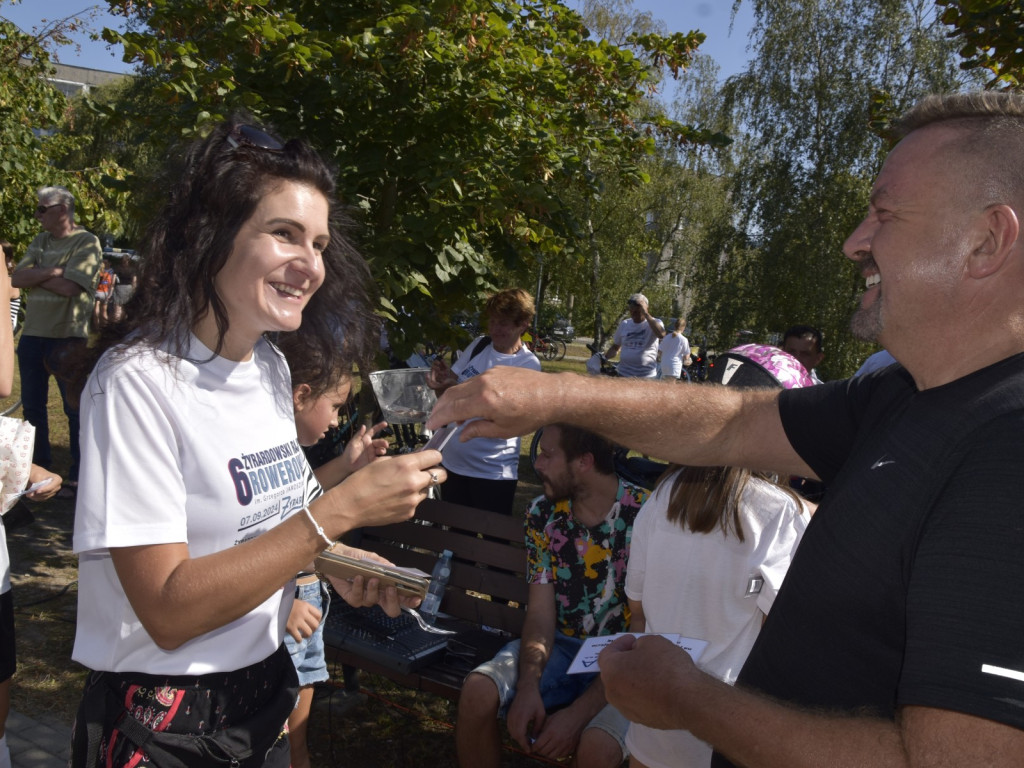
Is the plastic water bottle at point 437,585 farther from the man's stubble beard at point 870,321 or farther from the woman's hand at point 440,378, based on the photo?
the man's stubble beard at point 870,321

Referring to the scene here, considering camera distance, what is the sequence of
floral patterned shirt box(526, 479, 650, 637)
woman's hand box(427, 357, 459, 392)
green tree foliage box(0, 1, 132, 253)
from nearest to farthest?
floral patterned shirt box(526, 479, 650, 637), woman's hand box(427, 357, 459, 392), green tree foliage box(0, 1, 132, 253)

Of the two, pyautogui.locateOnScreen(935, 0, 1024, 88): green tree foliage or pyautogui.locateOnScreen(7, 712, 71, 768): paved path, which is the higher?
pyautogui.locateOnScreen(935, 0, 1024, 88): green tree foliage

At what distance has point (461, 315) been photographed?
18.1 ft

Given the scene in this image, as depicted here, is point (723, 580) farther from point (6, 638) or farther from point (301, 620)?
point (6, 638)

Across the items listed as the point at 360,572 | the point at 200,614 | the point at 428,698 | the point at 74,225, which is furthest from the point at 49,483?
the point at 74,225

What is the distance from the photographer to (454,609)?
3900 millimetres

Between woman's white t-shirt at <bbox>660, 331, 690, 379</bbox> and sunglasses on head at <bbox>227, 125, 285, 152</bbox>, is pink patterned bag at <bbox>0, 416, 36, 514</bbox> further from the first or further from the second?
woman's white t-shirt at <bbox>660, 331, 690, 379</bbox>

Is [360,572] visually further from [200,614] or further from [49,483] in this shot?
[49,483]

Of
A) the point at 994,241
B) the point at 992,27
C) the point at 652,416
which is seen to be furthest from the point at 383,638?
the point at 992,27

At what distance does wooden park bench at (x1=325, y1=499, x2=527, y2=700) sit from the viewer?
346 cm

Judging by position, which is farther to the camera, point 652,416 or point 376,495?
point 652,416

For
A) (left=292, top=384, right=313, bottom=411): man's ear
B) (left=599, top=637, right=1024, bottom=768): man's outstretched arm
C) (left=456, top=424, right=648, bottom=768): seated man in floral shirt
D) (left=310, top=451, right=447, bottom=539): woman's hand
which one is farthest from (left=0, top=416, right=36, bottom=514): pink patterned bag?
(left=599, top=637, right=1024, bottom=768): man's outstretched arm

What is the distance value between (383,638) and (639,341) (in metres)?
9.48

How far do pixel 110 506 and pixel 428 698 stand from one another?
3.14m
